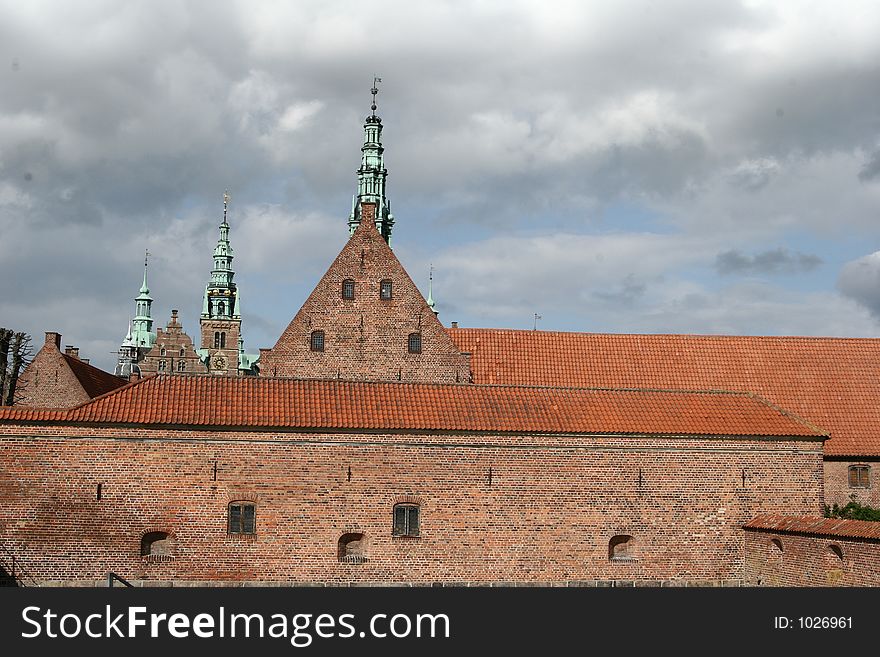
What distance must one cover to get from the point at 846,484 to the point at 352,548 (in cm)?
1344

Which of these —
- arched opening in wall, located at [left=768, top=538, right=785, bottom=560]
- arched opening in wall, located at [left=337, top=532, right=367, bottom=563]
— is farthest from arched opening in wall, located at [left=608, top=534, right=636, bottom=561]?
arched opening in wall, located at [left=337, top=532, right=367, bottom=563]

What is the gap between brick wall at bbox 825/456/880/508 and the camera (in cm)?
2503

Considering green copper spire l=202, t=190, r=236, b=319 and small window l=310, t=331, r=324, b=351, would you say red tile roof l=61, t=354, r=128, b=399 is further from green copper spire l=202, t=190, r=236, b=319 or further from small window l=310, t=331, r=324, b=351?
green copper spire l=202, t=190, r=236, b=319

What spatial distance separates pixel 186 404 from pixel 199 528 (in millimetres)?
2436

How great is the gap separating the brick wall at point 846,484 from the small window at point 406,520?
38.1ft

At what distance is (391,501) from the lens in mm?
19297

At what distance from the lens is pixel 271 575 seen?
18.8m

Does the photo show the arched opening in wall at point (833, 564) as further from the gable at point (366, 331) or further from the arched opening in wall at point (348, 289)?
the arched opening in wall at point (348, 289)

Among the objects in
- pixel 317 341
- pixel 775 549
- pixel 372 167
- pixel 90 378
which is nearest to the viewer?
pixel 775 549

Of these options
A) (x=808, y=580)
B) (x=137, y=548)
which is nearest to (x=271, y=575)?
(x=137, y=548)

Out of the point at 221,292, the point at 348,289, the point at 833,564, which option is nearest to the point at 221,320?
the point at 221,292

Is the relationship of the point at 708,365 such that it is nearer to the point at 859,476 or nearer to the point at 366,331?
the point at 859,476

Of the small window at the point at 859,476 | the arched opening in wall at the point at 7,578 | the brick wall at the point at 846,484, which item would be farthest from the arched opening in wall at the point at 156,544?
the small window at the point at 859,476
